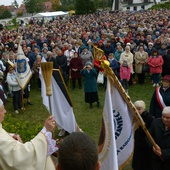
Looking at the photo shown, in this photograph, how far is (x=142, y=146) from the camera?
530cm

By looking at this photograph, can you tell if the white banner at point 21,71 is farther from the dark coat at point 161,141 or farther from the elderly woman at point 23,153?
the elderly woman at point 23,153

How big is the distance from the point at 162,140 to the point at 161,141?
0.02 metres

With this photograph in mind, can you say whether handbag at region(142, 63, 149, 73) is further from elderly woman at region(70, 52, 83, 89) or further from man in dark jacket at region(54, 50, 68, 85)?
man in dark jacket at region(54, 50, 68, 85)

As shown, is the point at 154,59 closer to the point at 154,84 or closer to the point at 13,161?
the point at 154,84

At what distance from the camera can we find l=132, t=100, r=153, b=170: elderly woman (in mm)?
5238

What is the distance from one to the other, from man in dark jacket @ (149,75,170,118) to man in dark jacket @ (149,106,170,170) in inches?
51.8

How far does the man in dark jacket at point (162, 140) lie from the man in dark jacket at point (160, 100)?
1.32 meters

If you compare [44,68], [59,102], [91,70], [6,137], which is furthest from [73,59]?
[6,137]

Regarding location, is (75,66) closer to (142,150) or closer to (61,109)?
(61,109)

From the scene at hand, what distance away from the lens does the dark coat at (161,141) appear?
4.35 meters

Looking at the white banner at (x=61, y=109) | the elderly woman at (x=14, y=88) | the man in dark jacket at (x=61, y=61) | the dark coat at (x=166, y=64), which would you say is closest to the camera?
the white banner at (x=61, y=109)

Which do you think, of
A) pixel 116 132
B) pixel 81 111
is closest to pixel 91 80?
pixel 81 111

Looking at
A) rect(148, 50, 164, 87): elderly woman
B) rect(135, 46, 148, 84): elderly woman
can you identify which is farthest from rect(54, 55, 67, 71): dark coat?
rect(148, 50, 164, 87): elderly woman

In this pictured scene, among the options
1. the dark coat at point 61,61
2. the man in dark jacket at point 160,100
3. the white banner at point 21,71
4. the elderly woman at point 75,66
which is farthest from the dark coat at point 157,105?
the dark coat at point 61,61
